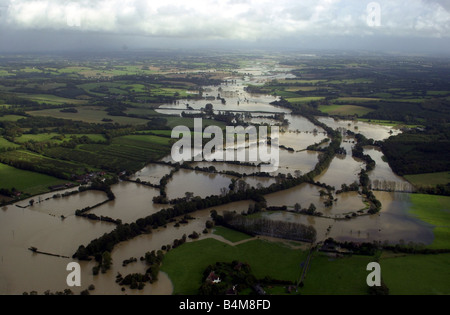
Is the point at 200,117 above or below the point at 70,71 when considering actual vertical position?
below

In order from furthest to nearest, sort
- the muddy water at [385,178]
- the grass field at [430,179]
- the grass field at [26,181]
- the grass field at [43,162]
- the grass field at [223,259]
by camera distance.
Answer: the grass field at [43,162]
the grass field at [430,179]
the muddy water at [385,178]
the grass field at [26,181]
the grass field at [223,259]

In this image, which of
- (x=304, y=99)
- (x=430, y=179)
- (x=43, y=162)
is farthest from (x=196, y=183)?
(x=304, y=99)

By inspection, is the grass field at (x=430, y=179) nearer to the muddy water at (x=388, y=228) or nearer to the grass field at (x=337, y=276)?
the muddy water at (x=388, y=228)

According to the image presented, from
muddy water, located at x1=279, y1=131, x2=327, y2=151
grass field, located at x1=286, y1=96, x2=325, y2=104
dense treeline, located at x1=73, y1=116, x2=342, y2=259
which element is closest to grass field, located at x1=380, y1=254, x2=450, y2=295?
dense treeline, located at x1=73, y1=116, x2=342, y2=259

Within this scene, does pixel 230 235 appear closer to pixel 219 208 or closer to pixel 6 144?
pixel 219 208

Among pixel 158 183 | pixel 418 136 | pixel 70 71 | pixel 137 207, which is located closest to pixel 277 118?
pixel 418 136

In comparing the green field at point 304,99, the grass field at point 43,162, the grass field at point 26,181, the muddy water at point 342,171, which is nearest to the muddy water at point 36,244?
the grass field at point 26,181

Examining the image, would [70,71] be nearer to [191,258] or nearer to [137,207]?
[137,207]
